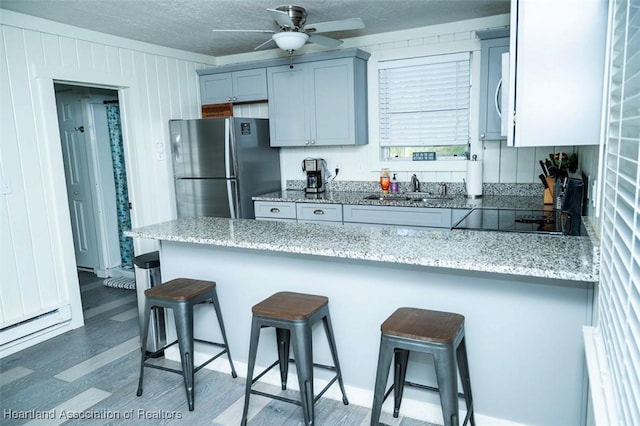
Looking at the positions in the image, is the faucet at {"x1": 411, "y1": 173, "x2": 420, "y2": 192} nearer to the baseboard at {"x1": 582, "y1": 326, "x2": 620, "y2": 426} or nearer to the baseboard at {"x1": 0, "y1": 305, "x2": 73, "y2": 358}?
the baseboard at {"x1": 582, "y1": 326, "x2": 620, "y2": 426}

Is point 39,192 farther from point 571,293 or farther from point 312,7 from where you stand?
point 571,293

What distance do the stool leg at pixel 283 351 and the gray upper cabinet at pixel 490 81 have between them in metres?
2.42

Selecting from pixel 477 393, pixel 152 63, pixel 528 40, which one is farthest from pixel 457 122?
pixel 152 63

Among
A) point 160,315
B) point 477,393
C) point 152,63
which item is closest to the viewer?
point 477,393

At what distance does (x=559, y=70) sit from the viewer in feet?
5.45

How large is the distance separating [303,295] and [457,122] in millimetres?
2603

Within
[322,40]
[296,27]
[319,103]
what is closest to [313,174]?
[319,103]

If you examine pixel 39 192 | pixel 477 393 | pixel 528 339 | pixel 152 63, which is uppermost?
pixel 152 63

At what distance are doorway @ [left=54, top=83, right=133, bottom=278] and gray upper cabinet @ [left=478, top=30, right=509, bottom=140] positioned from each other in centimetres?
371

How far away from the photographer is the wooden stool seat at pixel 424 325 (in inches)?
65.4

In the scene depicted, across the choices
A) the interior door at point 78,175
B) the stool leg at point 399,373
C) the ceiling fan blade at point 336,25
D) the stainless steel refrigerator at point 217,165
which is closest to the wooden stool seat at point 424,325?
the stool leg at point 399,373

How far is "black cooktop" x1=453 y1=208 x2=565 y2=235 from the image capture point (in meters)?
2.45

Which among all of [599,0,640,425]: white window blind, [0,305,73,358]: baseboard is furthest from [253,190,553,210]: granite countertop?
[599,0,640,425]: white window blind

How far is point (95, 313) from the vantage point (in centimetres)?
390
